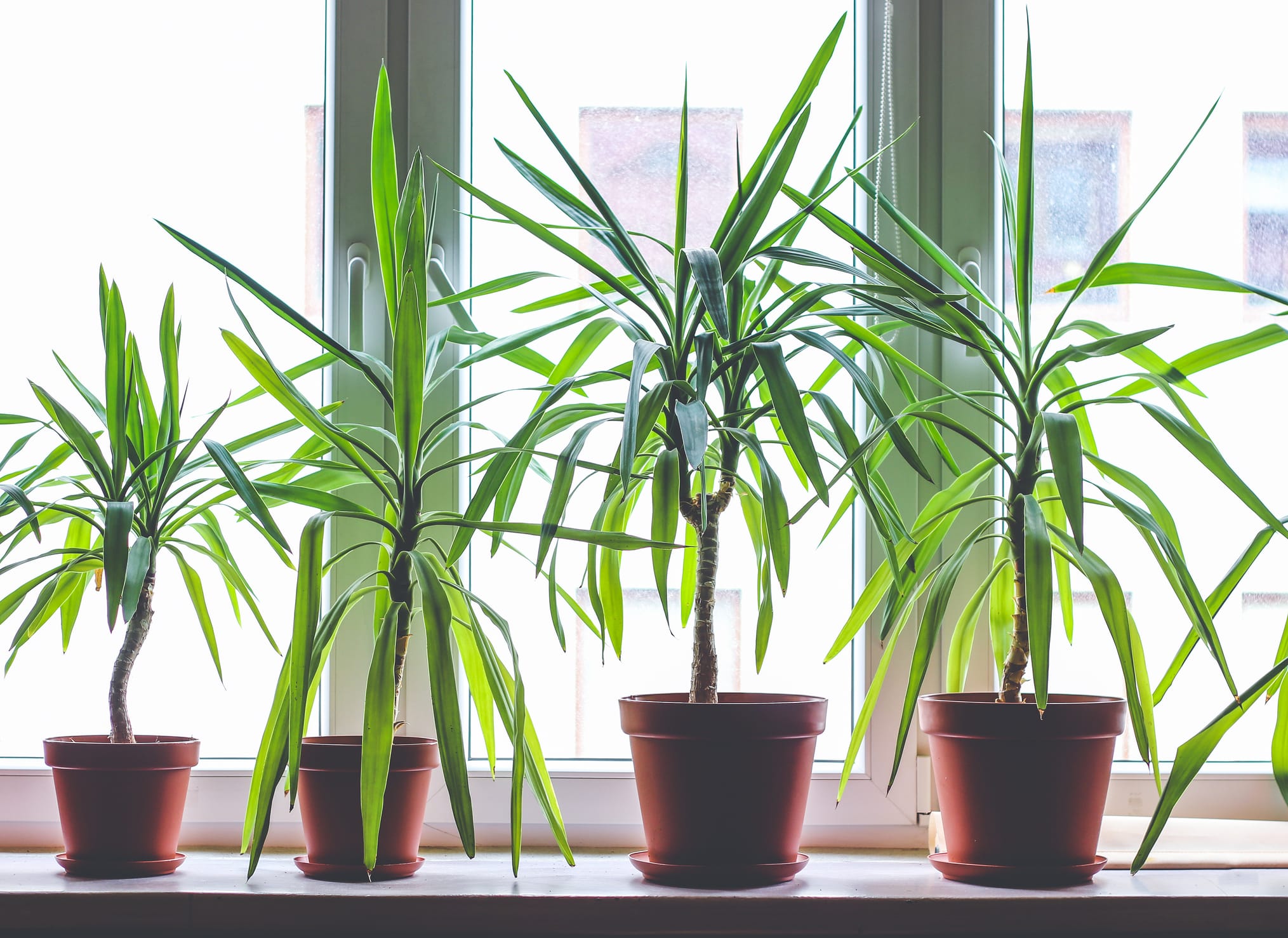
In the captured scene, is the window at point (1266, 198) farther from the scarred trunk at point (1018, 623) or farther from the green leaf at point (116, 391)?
the green leaf at point (116, 391)

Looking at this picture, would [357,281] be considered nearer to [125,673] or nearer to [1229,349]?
[125,673]

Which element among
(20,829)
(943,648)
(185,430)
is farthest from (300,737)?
(943,648)

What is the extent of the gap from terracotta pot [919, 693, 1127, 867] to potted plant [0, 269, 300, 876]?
790 mm

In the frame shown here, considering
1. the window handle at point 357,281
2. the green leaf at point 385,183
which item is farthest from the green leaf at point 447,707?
the window handle at point 357,281

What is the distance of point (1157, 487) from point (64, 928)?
4.72ft

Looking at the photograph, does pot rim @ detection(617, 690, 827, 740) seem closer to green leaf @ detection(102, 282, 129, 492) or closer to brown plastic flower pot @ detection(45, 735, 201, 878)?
brown plastic flower pot @ detection(45, 735, 201, 878)

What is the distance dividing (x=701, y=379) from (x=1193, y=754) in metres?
0.64

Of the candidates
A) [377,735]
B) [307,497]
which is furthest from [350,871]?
[307,497]

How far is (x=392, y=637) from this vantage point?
108 centimetres

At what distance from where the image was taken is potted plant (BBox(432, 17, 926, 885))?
1.03 metres

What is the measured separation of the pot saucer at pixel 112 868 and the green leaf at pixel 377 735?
26cm

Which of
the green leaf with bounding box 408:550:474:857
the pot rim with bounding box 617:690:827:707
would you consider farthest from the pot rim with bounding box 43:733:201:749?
the pot rim with bounding box 617:690:827:707

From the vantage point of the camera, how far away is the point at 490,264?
150cm

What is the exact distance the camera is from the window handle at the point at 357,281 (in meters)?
1.40
